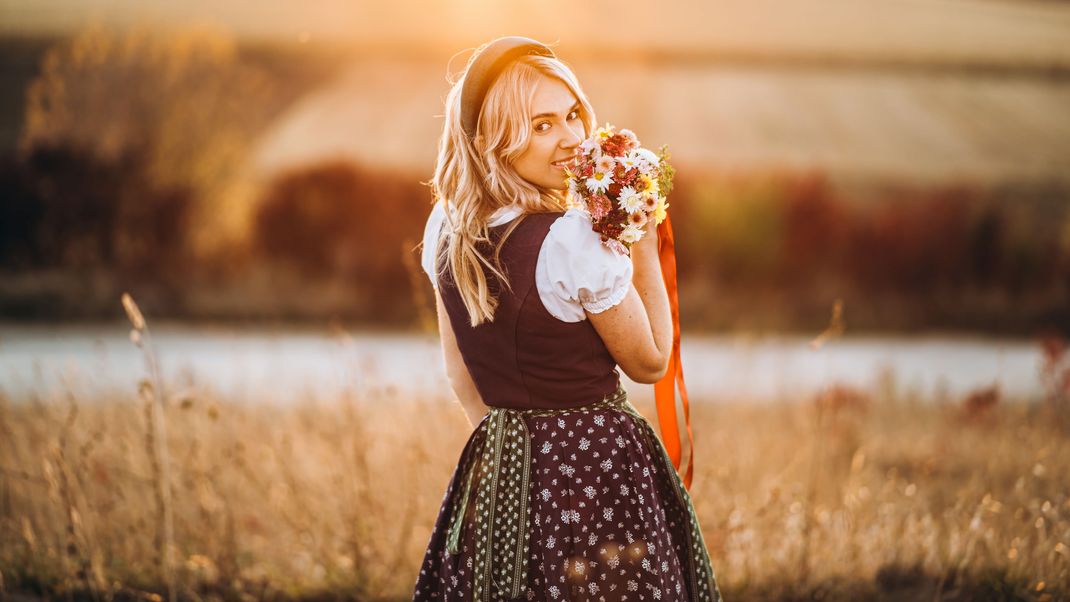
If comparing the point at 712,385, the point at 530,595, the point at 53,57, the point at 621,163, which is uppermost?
the point at 53,57

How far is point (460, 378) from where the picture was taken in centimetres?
258

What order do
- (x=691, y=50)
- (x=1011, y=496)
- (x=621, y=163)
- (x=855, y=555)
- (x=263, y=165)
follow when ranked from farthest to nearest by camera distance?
(x=691, y=50)
(x=263, y=165)
(x=1011, y=496)
(x=855, y=555)
(x=621, y=163)

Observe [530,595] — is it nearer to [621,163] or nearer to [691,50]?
[621,163]

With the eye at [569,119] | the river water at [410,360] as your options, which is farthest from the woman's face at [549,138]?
the river water at [410,360]

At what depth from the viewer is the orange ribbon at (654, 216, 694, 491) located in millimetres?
2367

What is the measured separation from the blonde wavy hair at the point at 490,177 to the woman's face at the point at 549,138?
16mm

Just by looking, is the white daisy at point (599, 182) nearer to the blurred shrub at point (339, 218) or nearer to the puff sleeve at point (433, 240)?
the puff sleeve at point (433, 240)

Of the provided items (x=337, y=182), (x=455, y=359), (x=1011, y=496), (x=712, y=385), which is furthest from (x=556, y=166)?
(x=337, y=182)

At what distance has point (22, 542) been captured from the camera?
3.67 meters

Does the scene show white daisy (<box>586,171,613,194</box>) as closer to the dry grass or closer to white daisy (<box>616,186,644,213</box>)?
white daisy (<box>616,186,644,213</box>)

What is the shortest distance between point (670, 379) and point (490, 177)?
2.29 ft

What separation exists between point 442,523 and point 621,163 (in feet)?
3.42

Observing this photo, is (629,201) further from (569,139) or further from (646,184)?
(569,139)

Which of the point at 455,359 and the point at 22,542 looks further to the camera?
the point at 22,542
